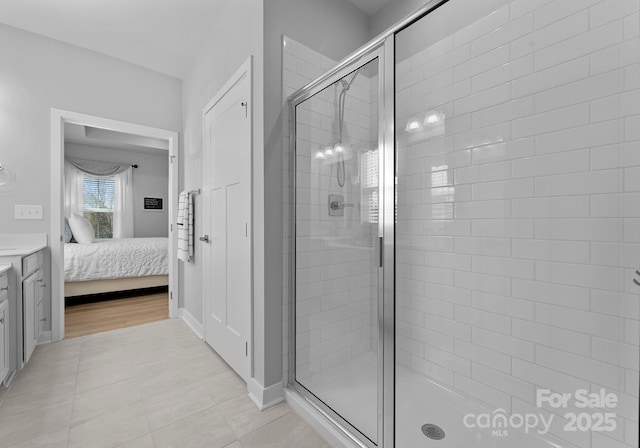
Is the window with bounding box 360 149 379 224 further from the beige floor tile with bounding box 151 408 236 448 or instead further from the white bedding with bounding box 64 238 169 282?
the white bedding with bounding box 64 238 169 282

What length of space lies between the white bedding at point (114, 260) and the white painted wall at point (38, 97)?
129 centimetres

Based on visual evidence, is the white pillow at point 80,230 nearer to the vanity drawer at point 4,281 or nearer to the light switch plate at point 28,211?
the light switch plate at point 28,211

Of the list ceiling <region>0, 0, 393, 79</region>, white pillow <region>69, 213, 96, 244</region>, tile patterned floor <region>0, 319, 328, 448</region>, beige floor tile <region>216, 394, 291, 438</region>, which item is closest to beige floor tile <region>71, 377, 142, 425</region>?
tile patterned floor <region>0, 319, 328, 448</region>

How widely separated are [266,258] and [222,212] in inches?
31.9

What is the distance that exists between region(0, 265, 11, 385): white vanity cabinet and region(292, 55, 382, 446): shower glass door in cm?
171

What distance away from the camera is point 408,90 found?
1.77 meters

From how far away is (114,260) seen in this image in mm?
4039

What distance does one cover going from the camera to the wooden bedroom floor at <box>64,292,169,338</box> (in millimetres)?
3096

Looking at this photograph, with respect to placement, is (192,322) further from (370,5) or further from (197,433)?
(370,5)

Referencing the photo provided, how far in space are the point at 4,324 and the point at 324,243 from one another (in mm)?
1984

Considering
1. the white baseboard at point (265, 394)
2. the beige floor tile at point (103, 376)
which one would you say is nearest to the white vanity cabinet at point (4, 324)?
the beige floor tile at point (103, 376)

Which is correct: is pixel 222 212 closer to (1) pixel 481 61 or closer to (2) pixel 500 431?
(1) pixel 481 61

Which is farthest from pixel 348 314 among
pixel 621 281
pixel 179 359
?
pixel 179 359

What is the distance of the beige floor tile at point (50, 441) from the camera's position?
146 cm
